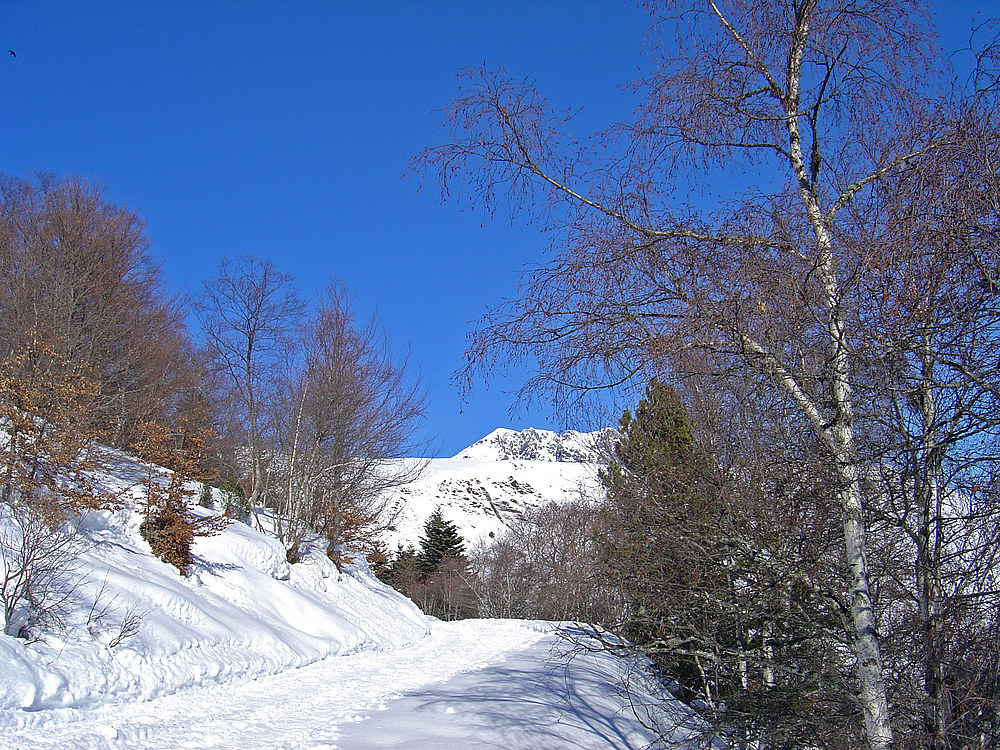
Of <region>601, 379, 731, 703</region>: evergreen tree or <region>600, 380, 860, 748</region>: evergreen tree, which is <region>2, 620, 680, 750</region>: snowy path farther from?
<region>600, 380, 860, 748</region>: evergreen tree

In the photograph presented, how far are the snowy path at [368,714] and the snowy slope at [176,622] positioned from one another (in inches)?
11.4

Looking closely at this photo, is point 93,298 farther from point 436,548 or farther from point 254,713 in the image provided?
point 436,548

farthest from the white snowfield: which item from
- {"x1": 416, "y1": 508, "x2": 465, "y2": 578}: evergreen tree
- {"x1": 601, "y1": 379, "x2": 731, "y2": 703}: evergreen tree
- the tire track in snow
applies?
{"x1": 416, "y1": 508, "x2": 465, "y2": 578}: evergreen tree

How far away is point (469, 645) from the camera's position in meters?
16.5

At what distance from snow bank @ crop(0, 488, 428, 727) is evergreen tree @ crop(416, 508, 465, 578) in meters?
31.6

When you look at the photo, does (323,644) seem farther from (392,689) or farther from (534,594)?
(534,594)

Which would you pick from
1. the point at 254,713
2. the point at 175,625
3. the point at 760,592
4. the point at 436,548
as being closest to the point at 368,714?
the point at 254,713

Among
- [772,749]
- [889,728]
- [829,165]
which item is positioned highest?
[829,165]

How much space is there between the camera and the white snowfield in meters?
6.12

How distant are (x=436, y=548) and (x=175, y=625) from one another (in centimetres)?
4157

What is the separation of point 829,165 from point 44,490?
1131cm

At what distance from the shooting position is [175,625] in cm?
934

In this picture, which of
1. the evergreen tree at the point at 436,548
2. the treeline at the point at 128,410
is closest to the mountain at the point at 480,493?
the evergreen tree at the point at 436,548

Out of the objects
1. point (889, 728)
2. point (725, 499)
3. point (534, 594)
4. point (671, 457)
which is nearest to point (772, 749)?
point (889, 728)
